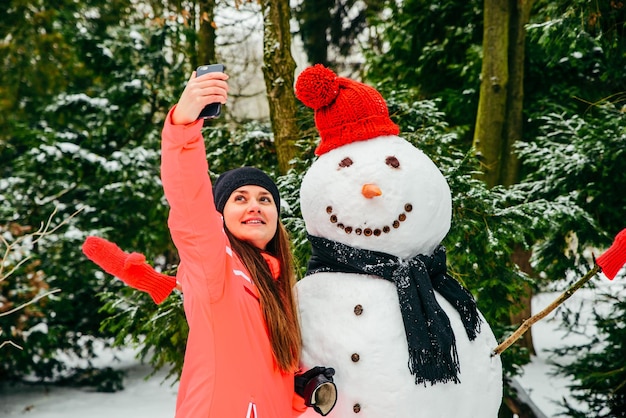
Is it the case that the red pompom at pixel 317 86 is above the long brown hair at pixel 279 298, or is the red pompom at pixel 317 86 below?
above

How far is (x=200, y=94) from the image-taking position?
1.88 metres

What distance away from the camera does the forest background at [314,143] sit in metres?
5.00

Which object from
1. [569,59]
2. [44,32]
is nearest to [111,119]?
[44,32]

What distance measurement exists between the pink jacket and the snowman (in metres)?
0.36

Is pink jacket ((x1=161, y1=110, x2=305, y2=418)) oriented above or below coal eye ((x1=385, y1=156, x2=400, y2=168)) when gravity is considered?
below

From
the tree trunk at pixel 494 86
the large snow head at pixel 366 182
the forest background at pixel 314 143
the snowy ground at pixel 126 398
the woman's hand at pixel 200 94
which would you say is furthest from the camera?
the snowy ground at pixel 126 398

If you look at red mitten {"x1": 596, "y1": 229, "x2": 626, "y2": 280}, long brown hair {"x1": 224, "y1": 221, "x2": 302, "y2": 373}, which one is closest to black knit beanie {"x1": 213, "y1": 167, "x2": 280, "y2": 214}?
long brown hair {"x1": 224, "y1": 221, "x2": 302, "y2": 373}

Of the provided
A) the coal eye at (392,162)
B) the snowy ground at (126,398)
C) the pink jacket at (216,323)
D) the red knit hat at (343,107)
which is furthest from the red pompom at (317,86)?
the snowy ground at (126,398)

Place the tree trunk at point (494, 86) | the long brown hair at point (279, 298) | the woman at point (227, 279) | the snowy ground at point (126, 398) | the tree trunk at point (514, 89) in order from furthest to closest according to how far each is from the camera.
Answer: the snowy ground at point (126, 398) < the tree trunk at point (514, 89) < the tree trunk at point (494, 86) < the long brown hair at point (279, 298) < the woman at point (227, 279)

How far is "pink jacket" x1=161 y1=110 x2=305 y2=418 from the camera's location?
83.5 inches

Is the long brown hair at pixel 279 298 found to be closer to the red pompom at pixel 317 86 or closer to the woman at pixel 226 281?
the woman at pixel 226 281

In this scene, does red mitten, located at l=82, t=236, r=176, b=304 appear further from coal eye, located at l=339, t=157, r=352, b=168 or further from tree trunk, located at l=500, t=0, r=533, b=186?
tree trunk, located at l=500, t=0, r=533, b=186

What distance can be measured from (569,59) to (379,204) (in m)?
5.01

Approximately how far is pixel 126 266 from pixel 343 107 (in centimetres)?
118
